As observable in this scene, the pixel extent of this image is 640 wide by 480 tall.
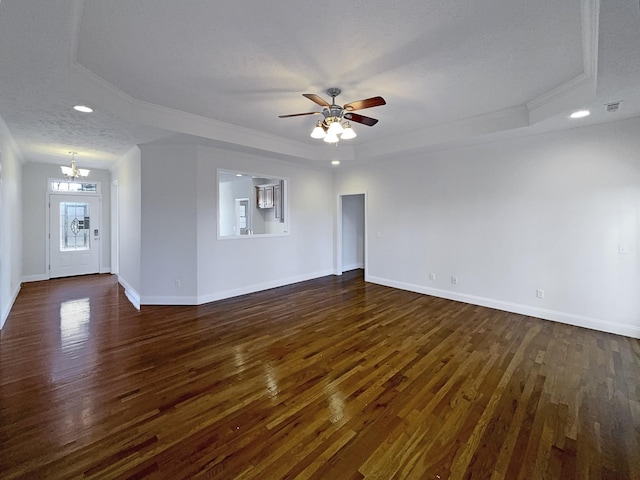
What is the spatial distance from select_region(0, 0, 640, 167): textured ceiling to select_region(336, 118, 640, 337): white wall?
1.98ft

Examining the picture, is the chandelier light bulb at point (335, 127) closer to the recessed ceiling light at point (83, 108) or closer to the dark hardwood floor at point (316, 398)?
the dark hardwood floor at point (316, 398)

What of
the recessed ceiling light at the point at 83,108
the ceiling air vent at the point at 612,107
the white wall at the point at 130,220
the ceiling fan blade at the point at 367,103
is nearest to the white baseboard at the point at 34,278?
the white wall at the point at 130,220

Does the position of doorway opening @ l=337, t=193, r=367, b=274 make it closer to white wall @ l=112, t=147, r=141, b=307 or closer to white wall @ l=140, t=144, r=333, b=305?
white wall @ l=140, t=144, r=333, b=305

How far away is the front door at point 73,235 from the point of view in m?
6.97

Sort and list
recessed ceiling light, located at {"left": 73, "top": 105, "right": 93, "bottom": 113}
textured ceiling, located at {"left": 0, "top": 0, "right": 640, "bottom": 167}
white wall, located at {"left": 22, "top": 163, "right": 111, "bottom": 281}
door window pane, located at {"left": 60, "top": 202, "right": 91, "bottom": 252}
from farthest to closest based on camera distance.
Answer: door window pane, located at {"left": 60, "top": 202, "right": 91, "bottom": 252}, white wall, located at {"left": 22, "top": 163, "right": 111, "bottom": 281}, recessed ceiling light, located at {"left": 73, "top": 105, "right": 93, "bottom": 113}, textured ceiling, located at {"left": 0, "top": 0, "right": 640, "bottom": 167}

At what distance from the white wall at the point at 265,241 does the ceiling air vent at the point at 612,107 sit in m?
4.88

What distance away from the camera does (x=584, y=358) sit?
3090 millimetres

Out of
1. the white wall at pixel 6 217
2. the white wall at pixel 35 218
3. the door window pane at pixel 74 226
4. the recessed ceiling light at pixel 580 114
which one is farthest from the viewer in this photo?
the door window pane at pixel 74 226

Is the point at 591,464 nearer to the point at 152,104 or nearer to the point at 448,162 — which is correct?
the point at 448,162

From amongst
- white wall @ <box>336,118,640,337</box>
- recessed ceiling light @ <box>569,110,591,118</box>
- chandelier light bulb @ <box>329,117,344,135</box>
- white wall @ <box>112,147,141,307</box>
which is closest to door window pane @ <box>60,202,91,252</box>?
white wall @ <box>112,147,141,307</box>

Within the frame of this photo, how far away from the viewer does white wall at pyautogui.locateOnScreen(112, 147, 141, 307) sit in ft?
16.3

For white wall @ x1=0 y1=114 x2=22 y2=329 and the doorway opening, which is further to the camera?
the doorway opening

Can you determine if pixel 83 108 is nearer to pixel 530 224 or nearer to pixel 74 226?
pixel 74 226

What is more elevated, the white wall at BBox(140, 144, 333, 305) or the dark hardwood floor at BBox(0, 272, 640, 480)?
the white wall at BBox(140, 144, 333, 305)
